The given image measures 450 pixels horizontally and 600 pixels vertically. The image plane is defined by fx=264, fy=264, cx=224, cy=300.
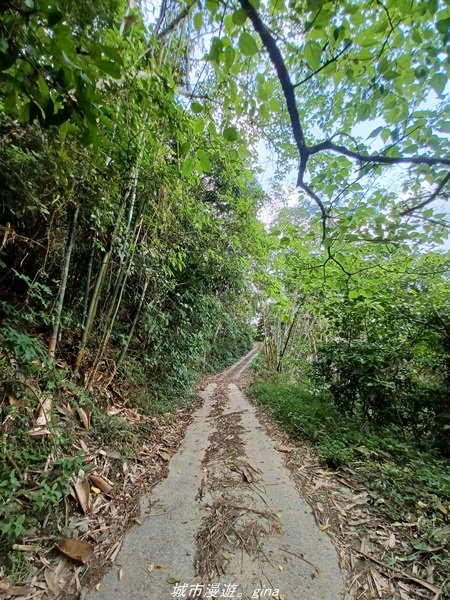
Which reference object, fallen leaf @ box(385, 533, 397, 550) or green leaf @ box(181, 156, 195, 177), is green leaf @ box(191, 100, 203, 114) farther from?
fallen leaf @ box(385, 533, 397, 550)

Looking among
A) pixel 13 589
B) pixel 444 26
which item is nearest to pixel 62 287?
pixel 13 589

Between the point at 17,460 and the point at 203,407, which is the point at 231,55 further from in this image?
the point at 203,407

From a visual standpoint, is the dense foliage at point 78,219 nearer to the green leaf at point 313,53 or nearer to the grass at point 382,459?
the green leaf at point 313,53

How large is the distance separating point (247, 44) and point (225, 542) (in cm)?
223

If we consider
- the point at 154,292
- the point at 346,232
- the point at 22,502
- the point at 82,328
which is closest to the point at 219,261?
the point at 154,292

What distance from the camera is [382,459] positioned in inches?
91.0

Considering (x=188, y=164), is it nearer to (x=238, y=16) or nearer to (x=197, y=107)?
(x=197, y=107)

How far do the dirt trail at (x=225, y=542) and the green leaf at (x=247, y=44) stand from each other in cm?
215

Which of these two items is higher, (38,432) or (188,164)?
(188,164)

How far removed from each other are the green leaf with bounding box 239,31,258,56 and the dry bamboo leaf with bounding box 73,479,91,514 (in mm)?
2295

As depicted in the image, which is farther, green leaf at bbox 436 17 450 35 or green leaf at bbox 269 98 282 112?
green leaf at bbox 269 98 282 112

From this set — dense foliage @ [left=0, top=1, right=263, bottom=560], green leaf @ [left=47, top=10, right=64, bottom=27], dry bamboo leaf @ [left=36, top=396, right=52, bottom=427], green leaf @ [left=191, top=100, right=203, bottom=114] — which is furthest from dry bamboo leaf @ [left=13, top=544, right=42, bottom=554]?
green leaf @ [left=191, top=100, right=203, bottom=114]

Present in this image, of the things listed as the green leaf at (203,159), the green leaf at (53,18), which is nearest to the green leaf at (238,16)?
the green leaf at (203,159)

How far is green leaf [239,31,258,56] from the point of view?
83 centimetres
